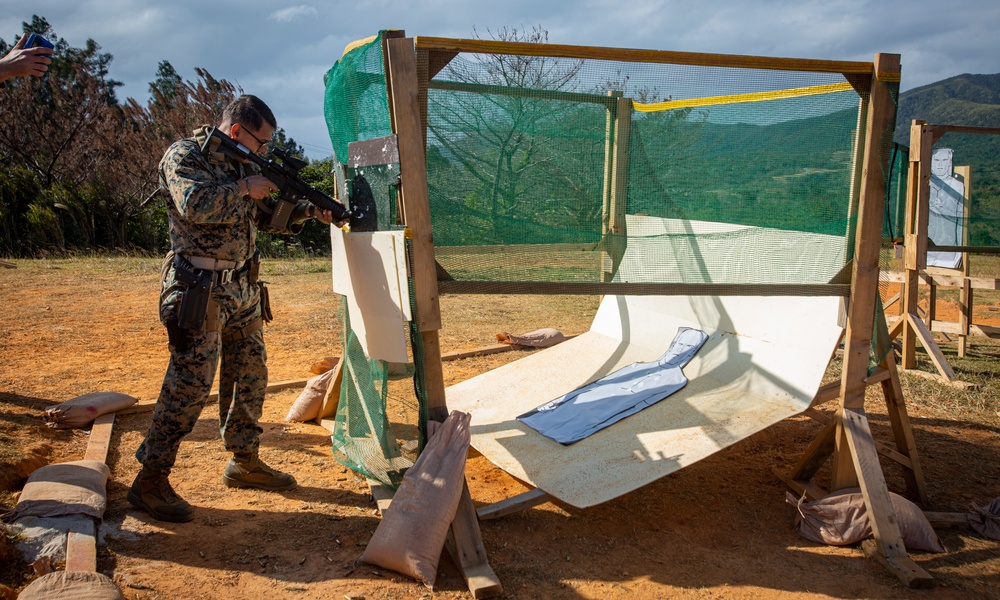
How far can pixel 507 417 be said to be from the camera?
171 inches

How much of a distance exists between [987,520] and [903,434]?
1.95 feet

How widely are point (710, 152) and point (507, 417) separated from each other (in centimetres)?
211

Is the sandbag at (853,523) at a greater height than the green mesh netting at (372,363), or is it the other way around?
the green mesh netting at (372,363)

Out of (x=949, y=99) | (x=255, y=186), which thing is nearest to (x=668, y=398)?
(x=255, y=186)

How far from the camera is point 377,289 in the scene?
10.3ft

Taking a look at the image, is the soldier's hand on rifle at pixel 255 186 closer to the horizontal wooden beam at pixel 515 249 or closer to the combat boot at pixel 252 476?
the horizontal wooden beam at pixel 515 249

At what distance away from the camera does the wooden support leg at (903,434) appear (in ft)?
12.1

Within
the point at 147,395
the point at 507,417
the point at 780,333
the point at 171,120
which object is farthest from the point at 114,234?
the point at 780,333

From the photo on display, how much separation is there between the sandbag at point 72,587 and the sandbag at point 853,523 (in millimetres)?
3093

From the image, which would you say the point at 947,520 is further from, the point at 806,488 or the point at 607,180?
the point at 607,180

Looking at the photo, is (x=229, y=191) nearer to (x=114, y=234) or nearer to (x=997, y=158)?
(x=997, y=158)

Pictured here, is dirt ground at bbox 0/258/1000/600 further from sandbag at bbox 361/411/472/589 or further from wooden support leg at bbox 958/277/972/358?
wooden support leg at bbox 958/277/972/358

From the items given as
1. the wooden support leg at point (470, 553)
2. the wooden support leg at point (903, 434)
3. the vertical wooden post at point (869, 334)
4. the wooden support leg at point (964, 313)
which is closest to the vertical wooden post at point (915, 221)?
the wooden support leg at point (964, 313)

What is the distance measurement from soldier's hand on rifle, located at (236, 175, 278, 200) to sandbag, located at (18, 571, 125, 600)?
1.77 metres
